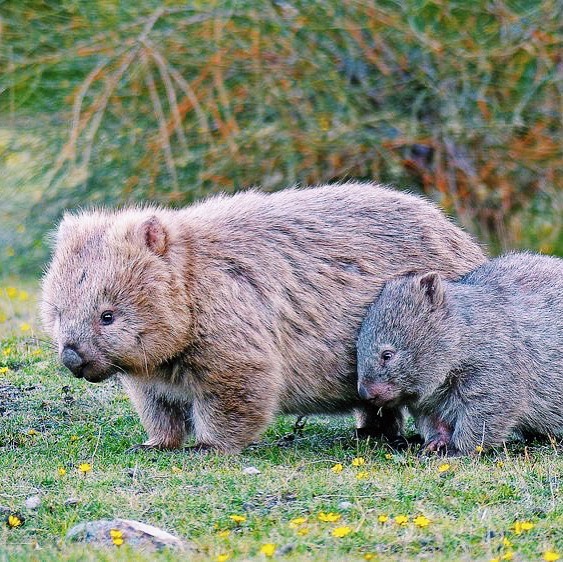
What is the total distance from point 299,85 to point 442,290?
5523 mm

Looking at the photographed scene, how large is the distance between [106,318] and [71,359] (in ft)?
0.95

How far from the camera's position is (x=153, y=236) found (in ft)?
22.0

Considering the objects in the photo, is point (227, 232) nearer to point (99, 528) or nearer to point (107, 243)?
point (107, 243)

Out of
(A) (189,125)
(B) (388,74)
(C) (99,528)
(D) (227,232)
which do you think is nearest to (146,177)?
(A) (189,125)

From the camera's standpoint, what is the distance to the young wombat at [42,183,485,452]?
6555mm

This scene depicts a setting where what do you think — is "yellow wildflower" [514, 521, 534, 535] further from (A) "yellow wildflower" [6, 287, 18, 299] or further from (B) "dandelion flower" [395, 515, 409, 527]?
(A) "yellow wildflower" [6, 287, 18, 299]

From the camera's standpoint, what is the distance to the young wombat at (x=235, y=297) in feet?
21.5

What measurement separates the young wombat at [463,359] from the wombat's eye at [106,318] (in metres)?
1.45

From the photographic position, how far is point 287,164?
40.4 ft

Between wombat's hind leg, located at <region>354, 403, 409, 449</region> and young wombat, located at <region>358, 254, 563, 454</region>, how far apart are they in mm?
309

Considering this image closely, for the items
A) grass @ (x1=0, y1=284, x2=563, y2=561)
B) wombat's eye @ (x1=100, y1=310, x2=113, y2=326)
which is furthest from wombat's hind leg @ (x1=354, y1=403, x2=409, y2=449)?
wombat's eye @ (x1=100, y1=310, x2=113, y2=326)

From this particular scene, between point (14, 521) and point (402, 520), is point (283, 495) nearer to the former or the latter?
point (402, 520)

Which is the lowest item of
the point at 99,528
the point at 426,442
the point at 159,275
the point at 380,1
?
the point at 426,442

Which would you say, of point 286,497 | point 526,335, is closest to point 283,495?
point 286,497
